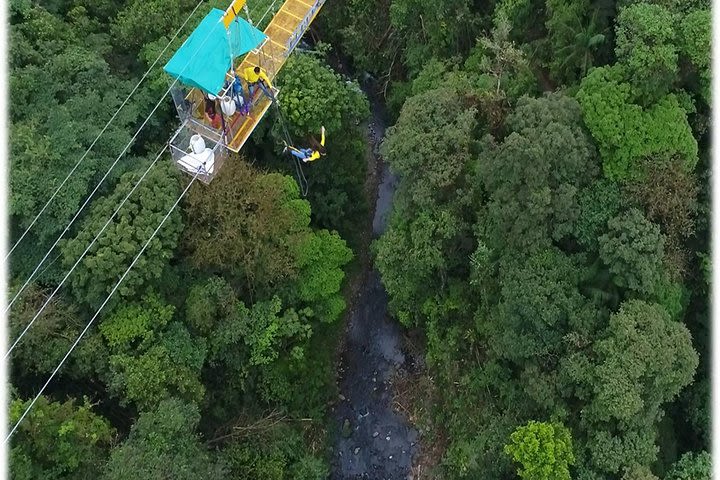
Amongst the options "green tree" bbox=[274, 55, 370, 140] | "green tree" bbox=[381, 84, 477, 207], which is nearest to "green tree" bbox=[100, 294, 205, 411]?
"green tree" bbox=[274, 55, 370, 140]

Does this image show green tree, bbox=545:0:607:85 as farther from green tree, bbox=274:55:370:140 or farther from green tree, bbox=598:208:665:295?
green tree, bbox=274:55:370:140

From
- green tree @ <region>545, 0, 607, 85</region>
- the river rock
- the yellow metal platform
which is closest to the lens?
the yellow metal platform

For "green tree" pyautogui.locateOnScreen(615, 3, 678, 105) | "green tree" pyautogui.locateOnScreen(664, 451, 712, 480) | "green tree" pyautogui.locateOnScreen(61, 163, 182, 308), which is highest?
"green tree" pyautogui.locateOnScreen(615, 3, 678, 105)

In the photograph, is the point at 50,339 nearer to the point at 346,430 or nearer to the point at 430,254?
the point at 346,430

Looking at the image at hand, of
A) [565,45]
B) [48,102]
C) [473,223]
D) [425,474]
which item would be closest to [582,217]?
[473,223]

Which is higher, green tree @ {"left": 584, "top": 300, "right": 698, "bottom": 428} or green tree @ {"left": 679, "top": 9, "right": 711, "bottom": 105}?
green tree @ {"left": 679, "top": 9, "right": 711, "bottom": 105}

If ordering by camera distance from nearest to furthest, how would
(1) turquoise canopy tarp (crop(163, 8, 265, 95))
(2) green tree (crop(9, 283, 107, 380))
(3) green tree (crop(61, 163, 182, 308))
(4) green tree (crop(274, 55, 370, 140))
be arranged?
(1) turquoise canopy tarp (crop(163, 8, 265, 95)), (2) green tree (crop(9, 283, 107, 380)), (3) green tree (crop(61, 163, 182, 308)), (4) green tree (crop(274, 55, 370, 140))

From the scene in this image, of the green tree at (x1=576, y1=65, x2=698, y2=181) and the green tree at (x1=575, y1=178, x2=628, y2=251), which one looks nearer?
the green tree at (x1=576, y1=65, x2=698, y2=181)
